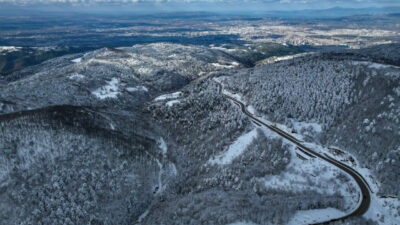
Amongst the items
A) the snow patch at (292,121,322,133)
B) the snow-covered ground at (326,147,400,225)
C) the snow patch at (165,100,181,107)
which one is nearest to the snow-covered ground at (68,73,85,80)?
the snow patch at (165,100,181,107)

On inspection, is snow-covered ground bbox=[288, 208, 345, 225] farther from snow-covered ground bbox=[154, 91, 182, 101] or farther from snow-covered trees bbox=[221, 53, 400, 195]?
snow-covered ground bbox=[154, 91, 182, 101]

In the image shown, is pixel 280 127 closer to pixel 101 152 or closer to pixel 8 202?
pixel 101 152

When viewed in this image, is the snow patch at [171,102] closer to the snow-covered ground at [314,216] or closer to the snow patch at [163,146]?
the snow patch at [163,146]

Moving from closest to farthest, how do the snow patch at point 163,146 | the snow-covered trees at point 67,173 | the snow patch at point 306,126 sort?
1. the snow-covered trees at point 67,173
2. the snow patch at point 306,126
3. the snow patch at point 163,146

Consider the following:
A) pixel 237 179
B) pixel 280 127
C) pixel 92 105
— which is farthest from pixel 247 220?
pixel 92 105

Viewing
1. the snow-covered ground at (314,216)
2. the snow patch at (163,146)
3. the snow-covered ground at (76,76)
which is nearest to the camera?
the snow-covered ground at (314,216)

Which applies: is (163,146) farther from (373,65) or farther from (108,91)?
(373,65)

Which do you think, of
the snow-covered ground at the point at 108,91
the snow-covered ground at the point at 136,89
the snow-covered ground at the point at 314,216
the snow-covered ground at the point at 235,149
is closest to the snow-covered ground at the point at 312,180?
the snow-covered ground at the point at 314,216
